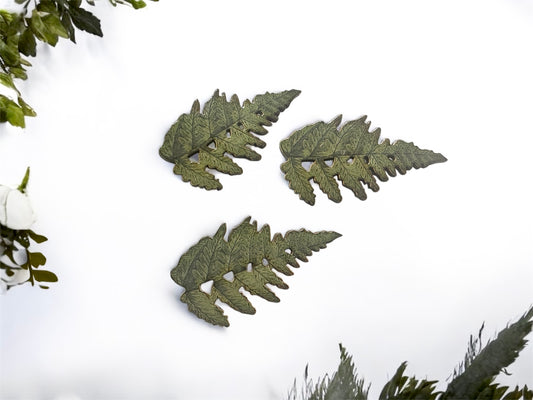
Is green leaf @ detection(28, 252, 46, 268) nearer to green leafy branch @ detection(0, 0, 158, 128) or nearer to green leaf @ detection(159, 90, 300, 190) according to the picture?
green leafy branch @ detection(0, 0, 158, 128)

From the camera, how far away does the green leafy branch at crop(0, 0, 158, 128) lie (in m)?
0.93

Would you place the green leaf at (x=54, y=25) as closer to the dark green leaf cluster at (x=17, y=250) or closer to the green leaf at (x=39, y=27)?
the green leaf at (x=39, y=27)

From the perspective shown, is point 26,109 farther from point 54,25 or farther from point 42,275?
point 42,275

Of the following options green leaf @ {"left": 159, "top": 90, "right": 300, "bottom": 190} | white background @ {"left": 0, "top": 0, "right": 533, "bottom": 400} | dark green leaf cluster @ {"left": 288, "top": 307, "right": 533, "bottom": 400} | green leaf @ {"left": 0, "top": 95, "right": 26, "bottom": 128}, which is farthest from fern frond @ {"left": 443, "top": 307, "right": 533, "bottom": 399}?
green leaf @ {"left": 0, "top": 95, "right": 26, "bottom": 128}

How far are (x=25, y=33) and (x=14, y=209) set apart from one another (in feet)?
1.04

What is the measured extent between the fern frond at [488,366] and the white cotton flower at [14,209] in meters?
0.63

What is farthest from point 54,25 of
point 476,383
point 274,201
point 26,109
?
point 476,383

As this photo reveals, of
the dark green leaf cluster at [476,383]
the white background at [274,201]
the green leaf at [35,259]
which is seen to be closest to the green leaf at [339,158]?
the white background at [274,201]

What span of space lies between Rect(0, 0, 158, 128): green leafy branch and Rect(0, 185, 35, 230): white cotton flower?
0.59 ft

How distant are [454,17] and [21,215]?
1.02 metres

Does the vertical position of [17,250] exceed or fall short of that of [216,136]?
it falls short

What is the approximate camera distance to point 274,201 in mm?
1176

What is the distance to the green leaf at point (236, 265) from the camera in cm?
108

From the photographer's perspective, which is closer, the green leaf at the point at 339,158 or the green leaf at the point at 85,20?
the green leaf at the point at 85,20
